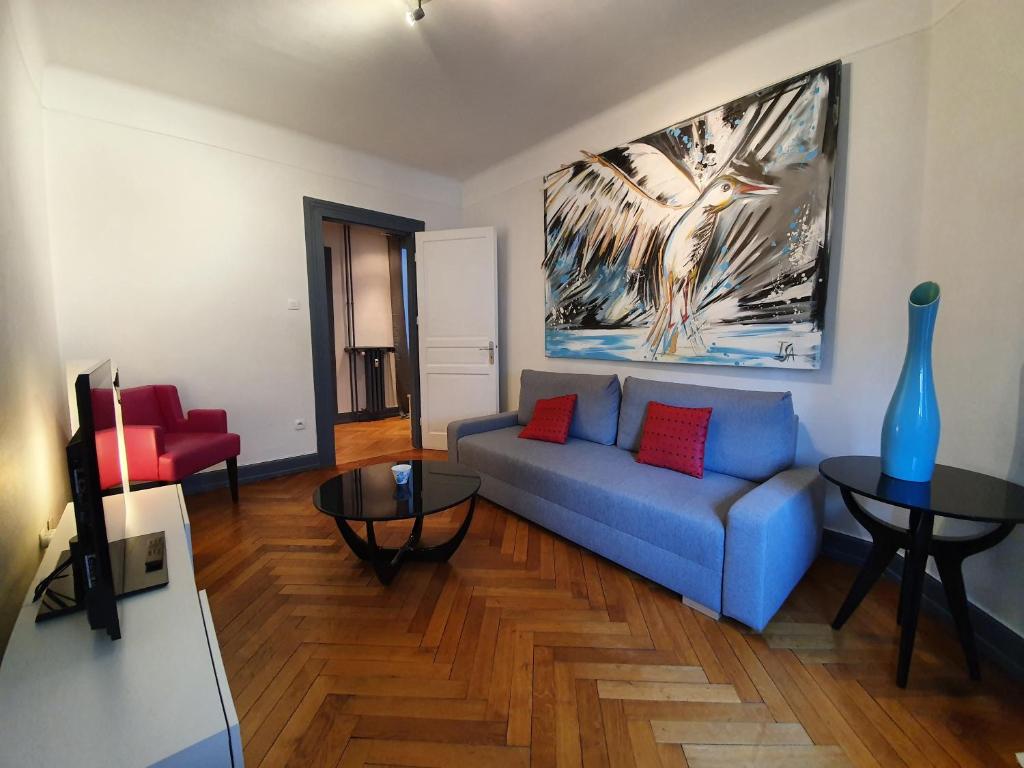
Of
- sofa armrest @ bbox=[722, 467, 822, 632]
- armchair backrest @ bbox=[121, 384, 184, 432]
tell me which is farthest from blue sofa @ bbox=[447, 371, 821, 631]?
armchair backrest @ bbox=[121, 384, 184, 432]

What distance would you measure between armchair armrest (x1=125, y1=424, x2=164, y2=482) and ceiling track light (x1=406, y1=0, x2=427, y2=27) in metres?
2.56

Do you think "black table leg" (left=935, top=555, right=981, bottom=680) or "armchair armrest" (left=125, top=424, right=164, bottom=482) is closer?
"black table leg" (left=935, top=555, right=981, bottom=680)

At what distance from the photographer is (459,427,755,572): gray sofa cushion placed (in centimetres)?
174

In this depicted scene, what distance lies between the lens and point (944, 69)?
5.73 feet

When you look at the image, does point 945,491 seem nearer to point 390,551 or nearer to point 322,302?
point 390,551

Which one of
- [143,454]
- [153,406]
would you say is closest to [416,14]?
[143,454]

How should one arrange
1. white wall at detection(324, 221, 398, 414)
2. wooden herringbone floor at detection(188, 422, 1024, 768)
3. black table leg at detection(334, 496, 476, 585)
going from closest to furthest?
1. wooden herringbone floor at detection(188, 422, 1024, 768)
2. black table leg at detection(334, 496, 476, 585)
3. white wall at detection(324, 221, 398, 414)

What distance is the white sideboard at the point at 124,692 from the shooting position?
26.5 inches

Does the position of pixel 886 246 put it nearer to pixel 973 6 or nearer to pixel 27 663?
pixel 973 6

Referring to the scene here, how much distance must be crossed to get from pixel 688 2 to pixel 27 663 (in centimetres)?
326

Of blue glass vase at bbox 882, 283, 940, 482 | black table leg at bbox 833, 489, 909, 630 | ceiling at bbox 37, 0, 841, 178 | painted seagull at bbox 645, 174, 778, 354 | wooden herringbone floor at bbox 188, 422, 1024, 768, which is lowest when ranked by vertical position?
wooden herringbone floor at bbox 188, 422, 1024, 768

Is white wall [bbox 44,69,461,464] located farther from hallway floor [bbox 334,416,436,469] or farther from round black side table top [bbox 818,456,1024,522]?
round black side table top [bbox 818,456,1024,522]

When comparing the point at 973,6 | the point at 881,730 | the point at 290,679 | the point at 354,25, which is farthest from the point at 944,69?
the point at 290,679

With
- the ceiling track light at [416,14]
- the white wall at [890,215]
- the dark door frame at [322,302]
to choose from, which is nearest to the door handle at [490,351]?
the dark door frame at [322,302]
